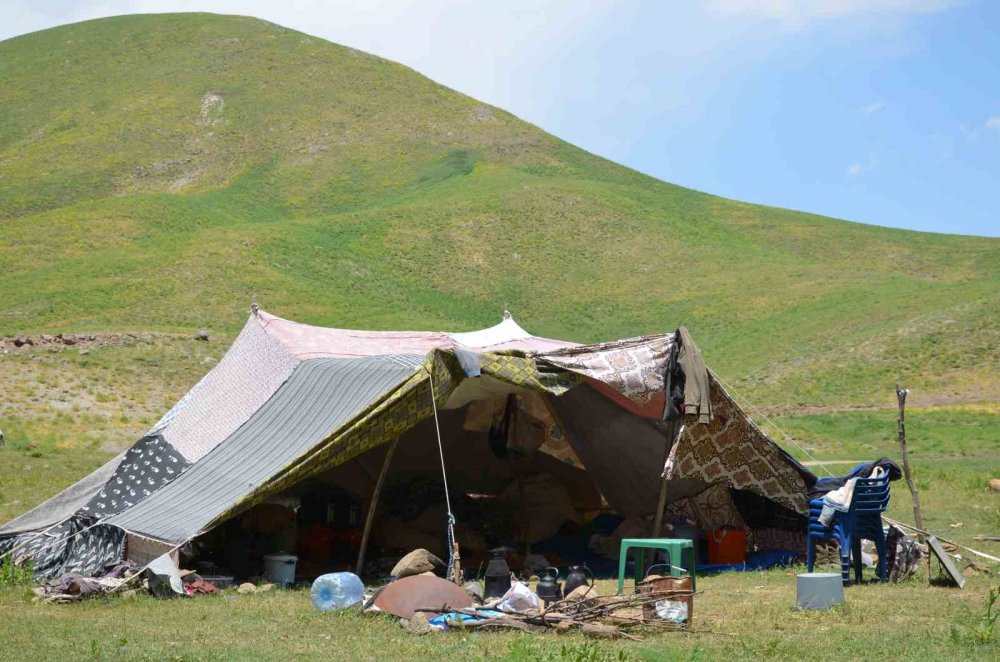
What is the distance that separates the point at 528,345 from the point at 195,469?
18.5ft

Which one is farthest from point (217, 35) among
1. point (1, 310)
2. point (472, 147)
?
point (1, 310)

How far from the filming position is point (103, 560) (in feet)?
34.4

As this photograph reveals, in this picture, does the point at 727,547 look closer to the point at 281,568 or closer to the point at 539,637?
the point at 281,568

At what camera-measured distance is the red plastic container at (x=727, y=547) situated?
39.1 feet

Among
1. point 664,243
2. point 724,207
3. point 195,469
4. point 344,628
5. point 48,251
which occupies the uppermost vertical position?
point 724,207

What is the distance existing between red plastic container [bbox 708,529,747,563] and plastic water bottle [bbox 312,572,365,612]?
4.53 m

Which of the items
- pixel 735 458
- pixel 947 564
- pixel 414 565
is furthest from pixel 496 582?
pixel 947 564

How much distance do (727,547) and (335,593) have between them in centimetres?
480

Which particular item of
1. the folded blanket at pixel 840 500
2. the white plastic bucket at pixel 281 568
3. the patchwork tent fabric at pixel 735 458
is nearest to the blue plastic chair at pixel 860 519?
the folded blanket at pixel 840 500

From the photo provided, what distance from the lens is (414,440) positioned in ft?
45.8

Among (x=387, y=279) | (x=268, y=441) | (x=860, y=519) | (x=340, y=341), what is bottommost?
(x=860, y=519)

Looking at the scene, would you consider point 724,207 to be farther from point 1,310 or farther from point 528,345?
point 528,345

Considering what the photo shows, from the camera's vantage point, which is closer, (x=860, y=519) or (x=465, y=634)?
(x=465, y=634)

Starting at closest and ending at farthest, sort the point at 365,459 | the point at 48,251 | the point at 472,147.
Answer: the point at 365,459, the point at 48,251, the point at 472,147
